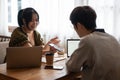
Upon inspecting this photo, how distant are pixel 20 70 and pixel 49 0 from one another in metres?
1.82

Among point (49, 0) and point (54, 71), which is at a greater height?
point (49, 0)

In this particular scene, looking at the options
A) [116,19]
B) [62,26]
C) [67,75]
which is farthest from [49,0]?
[67,75]

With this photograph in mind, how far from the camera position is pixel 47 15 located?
328cm

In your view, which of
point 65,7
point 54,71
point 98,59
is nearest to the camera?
point 98,59

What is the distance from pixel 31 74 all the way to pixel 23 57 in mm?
189

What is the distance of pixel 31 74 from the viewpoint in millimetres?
1561

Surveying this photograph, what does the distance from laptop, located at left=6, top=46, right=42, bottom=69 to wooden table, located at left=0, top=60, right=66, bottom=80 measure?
54mm

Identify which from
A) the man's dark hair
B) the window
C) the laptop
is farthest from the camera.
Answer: the window

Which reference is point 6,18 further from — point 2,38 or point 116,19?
point 116,19

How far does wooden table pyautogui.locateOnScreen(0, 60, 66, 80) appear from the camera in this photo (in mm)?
1486

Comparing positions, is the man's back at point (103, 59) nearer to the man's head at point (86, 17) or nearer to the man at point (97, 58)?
the man at point (97, 58)

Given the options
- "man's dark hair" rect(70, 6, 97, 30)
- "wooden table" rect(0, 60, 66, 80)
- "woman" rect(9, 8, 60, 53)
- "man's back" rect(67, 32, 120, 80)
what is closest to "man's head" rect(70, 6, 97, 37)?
"man's dark hair" rect(70, 6, 97, 30)

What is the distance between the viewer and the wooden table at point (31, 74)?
1486 millimetres

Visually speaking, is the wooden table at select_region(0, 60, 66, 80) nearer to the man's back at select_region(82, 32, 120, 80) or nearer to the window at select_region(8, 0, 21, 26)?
the man's back at select_region(82, 32, 120, 80)
